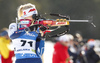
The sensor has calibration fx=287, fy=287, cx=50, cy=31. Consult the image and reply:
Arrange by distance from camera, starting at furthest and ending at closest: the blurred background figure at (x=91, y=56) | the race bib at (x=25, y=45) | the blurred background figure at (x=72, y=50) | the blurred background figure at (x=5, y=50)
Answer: the blurred background figure at (x=91, y=56) < the blurred background figure at (x=72, y=50) < the blurred background figure at (x=5, y=50) < the race bib at (x=25, y=45)

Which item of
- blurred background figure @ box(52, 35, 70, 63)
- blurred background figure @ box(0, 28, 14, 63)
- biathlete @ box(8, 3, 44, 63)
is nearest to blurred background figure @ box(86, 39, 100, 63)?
blurred background figure @ box(52, 35, 70, 63)

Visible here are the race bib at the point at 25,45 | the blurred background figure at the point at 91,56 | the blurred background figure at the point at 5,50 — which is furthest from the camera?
the blurred background figure at the point at 91,56

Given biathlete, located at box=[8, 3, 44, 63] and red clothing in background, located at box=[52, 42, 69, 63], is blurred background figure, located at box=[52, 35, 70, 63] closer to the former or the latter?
red clothing in background, located at box=[52, 42, 69, 63]

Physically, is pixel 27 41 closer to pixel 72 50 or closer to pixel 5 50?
pixel 5 50

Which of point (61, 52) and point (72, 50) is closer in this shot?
point (61, 52)

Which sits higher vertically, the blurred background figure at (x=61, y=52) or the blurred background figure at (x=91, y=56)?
the blurred background figure at (x=61, y=52)

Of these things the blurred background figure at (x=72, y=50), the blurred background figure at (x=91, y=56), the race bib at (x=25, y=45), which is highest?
the race bib at (x=25, y=45)

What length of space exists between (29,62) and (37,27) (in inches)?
17.1

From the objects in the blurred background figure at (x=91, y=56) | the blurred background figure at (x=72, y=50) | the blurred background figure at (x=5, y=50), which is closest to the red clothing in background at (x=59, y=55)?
the blurred background figure at (x=72, y=50)

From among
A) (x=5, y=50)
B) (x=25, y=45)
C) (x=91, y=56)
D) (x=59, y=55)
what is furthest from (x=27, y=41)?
(x=91, y=56)

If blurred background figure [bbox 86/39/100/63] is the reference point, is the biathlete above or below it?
above

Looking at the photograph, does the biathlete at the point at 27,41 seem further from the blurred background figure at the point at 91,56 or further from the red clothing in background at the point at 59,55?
the blurred background figure at the point at 91,56

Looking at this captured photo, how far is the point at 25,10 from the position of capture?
11.6 ft

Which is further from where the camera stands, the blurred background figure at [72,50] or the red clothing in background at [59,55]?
the blurred background figure at [72,50]
